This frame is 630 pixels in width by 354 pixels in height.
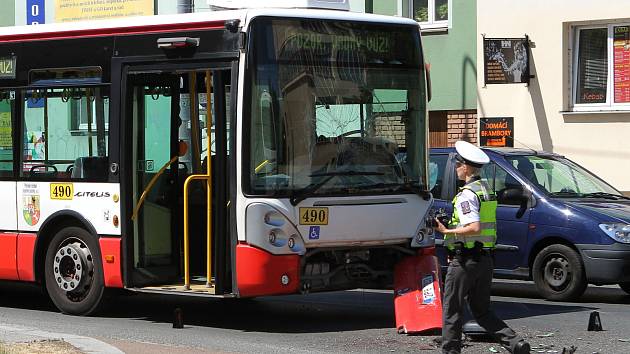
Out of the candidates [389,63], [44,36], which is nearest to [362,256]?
[389,63]

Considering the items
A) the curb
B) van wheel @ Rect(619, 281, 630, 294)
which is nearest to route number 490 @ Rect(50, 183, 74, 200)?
the curb

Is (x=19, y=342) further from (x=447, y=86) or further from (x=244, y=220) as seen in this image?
(x=447, y=86)

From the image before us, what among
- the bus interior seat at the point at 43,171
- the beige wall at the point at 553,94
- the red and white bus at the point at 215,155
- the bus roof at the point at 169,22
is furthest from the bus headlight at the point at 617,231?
the beige wall at the point at 553,94

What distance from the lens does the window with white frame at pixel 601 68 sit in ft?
69.5

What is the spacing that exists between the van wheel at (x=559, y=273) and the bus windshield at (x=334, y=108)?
2826 mm

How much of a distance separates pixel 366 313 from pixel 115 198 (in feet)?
9.35

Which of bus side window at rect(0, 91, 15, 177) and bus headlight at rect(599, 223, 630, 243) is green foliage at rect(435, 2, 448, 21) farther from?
bus side window at rect(0, 91, 15, 177)

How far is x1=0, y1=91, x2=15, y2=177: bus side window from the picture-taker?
1321cm

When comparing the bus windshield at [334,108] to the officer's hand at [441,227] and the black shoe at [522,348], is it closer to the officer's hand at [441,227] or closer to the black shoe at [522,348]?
the officer's hand at [441,227]

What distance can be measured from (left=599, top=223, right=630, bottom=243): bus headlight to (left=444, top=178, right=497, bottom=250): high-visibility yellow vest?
4.50 meters

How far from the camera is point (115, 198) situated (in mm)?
12188

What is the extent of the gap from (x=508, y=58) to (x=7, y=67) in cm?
1095

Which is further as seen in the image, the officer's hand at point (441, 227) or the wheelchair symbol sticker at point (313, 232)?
the wheelchair symbol sticker at point (313, 232)

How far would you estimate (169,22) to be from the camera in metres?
12.0
